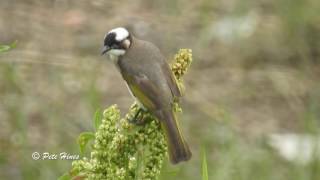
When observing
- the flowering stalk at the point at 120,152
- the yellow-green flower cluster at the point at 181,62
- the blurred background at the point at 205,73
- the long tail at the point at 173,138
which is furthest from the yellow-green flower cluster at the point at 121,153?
the blurred background at the point at 205,73

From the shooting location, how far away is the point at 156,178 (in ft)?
11.4

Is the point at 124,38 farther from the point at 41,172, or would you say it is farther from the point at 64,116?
the point at 64,116

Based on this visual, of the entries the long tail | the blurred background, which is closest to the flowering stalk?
the long tail

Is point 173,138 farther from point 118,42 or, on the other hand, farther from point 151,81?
point 118,42

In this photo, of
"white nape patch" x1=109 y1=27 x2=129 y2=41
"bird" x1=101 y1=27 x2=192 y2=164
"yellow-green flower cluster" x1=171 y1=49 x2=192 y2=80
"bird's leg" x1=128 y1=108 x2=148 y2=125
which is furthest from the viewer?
"white nape patch" x1=109 y1=27 x2=129 y2=41

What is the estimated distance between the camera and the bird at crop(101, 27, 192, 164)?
3871mm

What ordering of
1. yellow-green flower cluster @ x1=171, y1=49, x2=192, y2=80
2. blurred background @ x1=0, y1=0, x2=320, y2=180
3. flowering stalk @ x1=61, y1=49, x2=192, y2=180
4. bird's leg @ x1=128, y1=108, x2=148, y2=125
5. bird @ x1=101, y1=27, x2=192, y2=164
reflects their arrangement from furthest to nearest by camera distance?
blurred background @ x1=0, y1=0, x2=320, y2=180, bird @ x1=101, y1=27, x2=192, y2=164, yellow-green flower cluster @ x1=171, y1=49, x2=192, y2=80, bird's leg @ x1=128, y1=108, x2=148, y2=125, flowering stalk @ x1=61, y1=49, x2=192, y2=180

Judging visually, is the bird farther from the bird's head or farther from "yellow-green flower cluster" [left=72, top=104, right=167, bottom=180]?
"yellow-green flower cluster" [left=72, top=104, right=167, bottom=180]

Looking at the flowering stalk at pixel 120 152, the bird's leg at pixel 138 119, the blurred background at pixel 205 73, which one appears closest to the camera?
the flowering stalk at pixel 120 152

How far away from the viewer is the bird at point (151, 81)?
12.7ft

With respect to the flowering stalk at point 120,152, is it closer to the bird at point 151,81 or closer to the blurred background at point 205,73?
the bird at point 151,81

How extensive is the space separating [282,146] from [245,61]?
123cm

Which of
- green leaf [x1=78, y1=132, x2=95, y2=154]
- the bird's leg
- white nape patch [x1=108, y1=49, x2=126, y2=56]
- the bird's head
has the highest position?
the bird's leg

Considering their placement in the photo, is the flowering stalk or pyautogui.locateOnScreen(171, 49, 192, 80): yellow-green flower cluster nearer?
the flowering stalk
